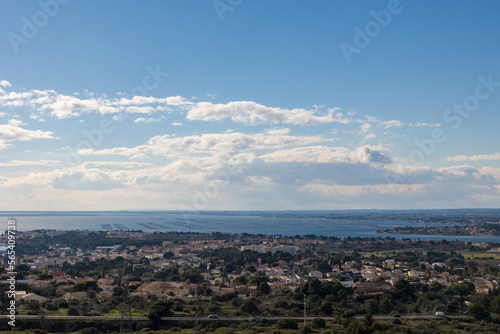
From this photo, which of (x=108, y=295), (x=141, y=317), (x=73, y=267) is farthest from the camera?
(x=73, y=267)

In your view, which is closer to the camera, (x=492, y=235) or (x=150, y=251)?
(x=150, y=251)

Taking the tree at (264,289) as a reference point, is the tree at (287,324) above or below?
above

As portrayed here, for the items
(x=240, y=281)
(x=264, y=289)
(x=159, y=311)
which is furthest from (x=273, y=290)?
(x=159, y=311)

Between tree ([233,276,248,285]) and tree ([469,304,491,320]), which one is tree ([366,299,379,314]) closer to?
tree ([469,304,491,320])

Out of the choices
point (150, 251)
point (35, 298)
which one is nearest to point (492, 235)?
point (150, 251)

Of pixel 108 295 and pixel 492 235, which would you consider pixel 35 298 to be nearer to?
pixel 108 295

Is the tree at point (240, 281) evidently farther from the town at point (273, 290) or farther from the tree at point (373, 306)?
the tree at point (373, 306)

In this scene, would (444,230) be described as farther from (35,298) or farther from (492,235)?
(35,298)

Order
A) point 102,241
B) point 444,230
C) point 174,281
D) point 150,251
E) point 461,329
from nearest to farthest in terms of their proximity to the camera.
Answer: point 461,329 → point 174,281 → point 150,251 → point 102,241 → point 444,230

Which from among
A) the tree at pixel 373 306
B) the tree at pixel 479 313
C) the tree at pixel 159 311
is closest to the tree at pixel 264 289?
the tree at pixel 373 306

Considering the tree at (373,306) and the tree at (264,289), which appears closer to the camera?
the tree at (373,306)
